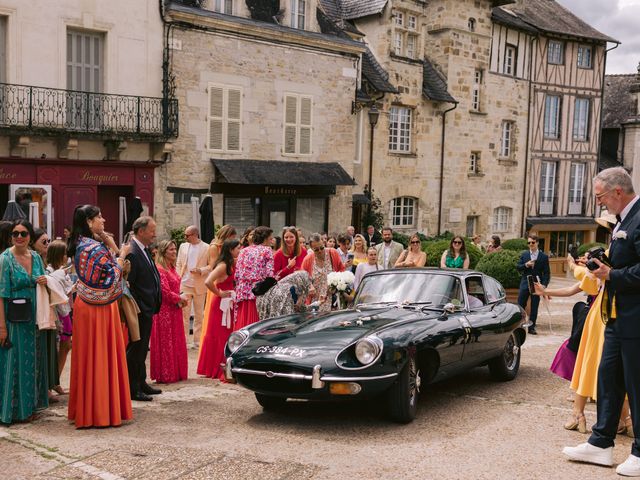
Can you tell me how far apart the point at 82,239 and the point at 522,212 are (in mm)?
26648

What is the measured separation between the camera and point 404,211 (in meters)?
26.7

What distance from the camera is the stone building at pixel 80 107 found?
1670 centimetres

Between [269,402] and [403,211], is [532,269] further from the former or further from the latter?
[403,211]

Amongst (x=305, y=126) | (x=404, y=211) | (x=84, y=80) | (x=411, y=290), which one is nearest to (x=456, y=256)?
(x=411, y=290)

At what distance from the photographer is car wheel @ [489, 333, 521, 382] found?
8.90 metres

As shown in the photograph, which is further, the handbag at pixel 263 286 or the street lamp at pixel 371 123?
the street lamp at pixel 371 123

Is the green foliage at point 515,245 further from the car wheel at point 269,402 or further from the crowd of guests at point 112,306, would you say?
the car wheel at point 269,402

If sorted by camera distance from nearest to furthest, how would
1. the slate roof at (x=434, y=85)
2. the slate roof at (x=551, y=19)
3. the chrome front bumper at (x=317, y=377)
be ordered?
the chrome front bumper at (x=317, y=377) < the slate roof at (x=434, y=85) < the slate roof at (x=551, y=19)

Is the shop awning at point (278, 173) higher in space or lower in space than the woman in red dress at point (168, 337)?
higher

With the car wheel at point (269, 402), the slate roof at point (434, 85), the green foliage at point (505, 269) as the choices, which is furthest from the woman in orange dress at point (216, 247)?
the slate roof at point (434, 85)

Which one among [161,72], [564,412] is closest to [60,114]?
[161,72]

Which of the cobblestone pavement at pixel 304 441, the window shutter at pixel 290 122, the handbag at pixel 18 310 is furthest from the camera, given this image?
the window shutter at pixel 290 122

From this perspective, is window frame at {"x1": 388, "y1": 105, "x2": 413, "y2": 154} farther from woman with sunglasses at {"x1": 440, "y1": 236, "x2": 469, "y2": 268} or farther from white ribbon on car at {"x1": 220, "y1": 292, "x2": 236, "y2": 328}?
white ribbon on car at {"x1": 220, "y1": 292, "x2": 236, "y2": 328}

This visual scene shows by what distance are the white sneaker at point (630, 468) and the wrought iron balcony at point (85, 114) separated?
14.6m
